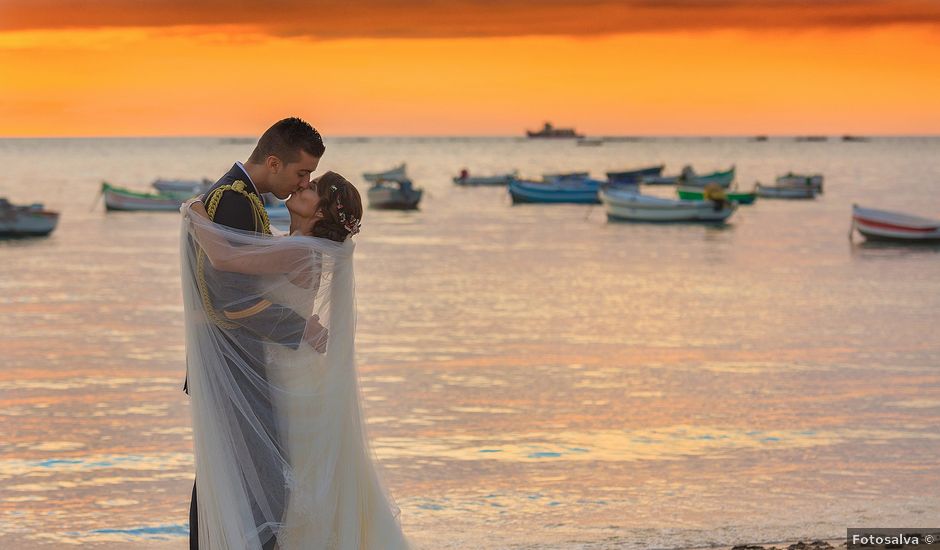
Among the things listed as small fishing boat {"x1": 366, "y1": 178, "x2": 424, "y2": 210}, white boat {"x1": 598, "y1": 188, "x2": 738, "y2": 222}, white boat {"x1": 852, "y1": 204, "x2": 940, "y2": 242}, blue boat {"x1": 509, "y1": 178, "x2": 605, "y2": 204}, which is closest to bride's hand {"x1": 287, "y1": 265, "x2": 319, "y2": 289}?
white boat {"x1": 852, "y1": 204, "x2": 940, "y2": 242}

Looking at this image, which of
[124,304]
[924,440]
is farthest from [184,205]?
[124,304]

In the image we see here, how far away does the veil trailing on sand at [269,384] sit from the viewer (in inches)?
202

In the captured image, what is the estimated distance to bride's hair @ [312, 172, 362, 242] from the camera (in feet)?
16.5

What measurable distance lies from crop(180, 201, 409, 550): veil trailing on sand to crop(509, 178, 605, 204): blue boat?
211 feet

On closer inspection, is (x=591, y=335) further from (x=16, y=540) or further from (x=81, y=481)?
(x=16, y=540)

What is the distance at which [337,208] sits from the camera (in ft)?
16.7

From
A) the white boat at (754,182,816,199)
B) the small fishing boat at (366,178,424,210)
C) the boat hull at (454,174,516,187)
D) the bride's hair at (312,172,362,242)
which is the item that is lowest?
the bride's hair at (312,172,362,242)

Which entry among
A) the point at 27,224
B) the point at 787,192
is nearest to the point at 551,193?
the point at 787,192

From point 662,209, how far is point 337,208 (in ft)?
156

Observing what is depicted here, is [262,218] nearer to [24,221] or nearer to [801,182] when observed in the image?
[24,221]

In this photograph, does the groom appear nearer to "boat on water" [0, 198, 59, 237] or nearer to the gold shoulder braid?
the gold shoulder braid

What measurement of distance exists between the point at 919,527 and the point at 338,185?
4659 millimetres

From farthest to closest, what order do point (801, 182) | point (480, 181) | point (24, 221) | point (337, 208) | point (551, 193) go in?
point (480, 181)
point (801, 182)
point (551, 193)
point (24, 221)
point (337, 208)

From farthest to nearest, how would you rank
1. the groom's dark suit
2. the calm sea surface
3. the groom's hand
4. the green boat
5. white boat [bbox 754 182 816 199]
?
white boat [bbox 754 182 816 199], the green boat, the calm sea surface, the groom's hand, the groom's dark suit
